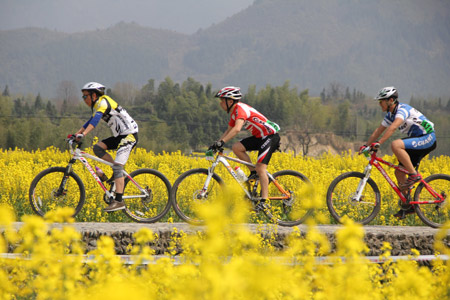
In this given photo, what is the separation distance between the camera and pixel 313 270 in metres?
4.23

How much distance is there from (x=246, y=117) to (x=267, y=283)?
451 centimetres

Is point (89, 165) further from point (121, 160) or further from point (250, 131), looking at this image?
point (250, 131)

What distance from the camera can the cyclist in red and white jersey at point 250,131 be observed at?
22.5 ft

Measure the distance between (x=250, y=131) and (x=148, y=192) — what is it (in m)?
1.72

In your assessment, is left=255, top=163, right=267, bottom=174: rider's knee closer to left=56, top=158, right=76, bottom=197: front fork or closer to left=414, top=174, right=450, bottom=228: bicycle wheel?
left=414, top=174, right=450, bottom=228: bicycle wheel

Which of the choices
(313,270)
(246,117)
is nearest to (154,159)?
(246,117)

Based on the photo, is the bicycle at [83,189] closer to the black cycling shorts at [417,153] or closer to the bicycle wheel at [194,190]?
the bicycle wheel at [194,190]

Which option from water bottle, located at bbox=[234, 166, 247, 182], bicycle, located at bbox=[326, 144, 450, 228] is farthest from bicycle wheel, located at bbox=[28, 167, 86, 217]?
bicycle, located at bbox=[326, 144, 450, 228]

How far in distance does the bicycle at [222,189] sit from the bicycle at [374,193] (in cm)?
48

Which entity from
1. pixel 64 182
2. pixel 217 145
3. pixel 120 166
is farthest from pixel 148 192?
pixel 217 145

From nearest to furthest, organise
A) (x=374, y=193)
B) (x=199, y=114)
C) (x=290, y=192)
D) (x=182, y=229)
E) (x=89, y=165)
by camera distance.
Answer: (x=182, y=229) → (x=89, y=165) → (x=290, y=192) → (x=374, y=193) → (x=199, y=114)

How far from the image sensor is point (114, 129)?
7176 millimetres

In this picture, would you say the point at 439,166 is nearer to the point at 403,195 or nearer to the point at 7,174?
the point at 403,195

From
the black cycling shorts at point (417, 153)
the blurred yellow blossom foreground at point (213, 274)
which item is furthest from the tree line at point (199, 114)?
the blurred yellow blossom foreground at point (213, 274)
